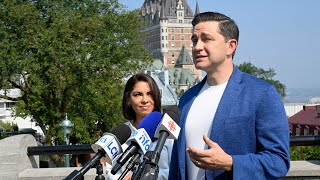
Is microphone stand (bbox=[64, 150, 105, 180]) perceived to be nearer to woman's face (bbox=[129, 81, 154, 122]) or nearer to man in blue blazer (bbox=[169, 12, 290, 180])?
man in blue blazer (bbox=[169, 12, 290, 180])

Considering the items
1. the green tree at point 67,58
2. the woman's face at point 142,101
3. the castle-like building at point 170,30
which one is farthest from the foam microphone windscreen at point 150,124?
the castle-like building at point 170,30

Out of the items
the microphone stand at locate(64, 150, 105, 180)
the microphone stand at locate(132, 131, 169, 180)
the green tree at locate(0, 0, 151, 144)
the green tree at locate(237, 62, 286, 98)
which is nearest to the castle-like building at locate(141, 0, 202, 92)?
the green tree at locate(237, 62, 286, 98)

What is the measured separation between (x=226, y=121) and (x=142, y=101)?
53.5 inches

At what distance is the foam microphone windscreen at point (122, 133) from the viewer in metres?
3.50

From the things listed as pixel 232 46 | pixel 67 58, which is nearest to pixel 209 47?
pixel 232 46

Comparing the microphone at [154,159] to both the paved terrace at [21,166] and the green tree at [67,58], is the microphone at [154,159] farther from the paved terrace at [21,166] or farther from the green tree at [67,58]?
the green tree at [67,58]

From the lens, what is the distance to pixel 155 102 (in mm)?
3773

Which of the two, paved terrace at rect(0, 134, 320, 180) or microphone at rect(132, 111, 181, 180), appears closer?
microphone at rect(132, 111, 181, 180)

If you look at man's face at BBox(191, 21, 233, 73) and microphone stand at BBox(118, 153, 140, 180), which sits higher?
man's face at BBox(191, 21, 233, 73)

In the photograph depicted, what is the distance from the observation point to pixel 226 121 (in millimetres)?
2471

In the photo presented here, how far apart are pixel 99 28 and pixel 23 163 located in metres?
22.4

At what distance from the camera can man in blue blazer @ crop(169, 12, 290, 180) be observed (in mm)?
2357

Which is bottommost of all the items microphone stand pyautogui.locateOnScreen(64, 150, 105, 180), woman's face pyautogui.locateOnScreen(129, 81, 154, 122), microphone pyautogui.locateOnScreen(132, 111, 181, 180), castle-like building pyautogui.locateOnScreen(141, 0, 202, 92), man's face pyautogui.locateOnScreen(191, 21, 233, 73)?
microphone stand pyautogui.locateOnScreen(64, 150, 105, 180)

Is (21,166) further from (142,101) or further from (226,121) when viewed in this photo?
(226,121)
